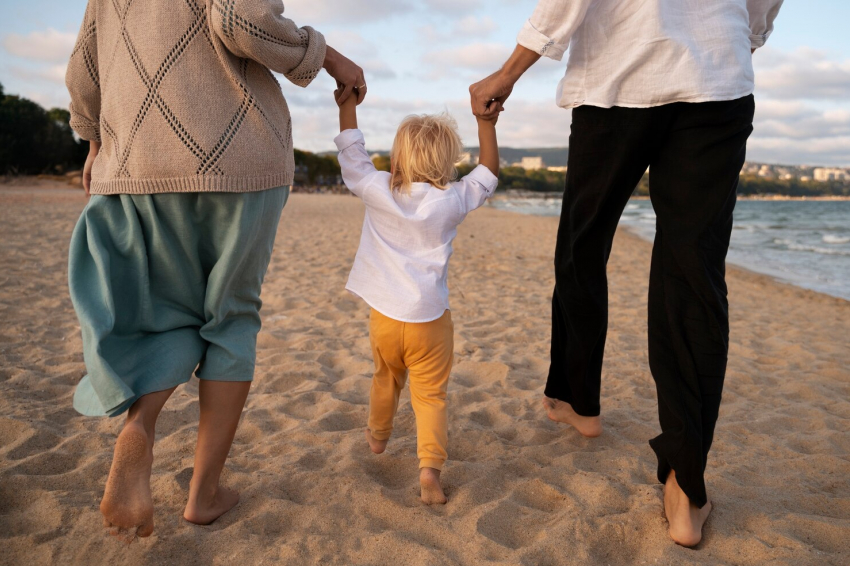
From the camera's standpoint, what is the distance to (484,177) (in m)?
2.13

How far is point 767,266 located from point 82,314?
12.2 m

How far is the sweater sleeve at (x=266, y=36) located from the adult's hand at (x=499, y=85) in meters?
0.60

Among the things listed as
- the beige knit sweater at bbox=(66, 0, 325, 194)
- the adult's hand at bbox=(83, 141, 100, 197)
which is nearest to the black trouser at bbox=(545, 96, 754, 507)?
the beige knit sweater at bbox=(66, 0, 325, 194)

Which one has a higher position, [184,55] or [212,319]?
[184,55]

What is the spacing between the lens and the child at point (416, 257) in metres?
1.99

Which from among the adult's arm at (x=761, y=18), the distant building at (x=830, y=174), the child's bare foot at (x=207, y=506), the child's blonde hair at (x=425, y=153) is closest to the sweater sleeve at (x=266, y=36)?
the child's blonde hair at (x=425, y=153)

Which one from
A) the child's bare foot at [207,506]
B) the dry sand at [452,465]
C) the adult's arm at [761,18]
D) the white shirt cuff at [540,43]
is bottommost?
the dry sand at [452,465]

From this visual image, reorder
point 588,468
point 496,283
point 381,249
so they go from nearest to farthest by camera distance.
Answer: point 381,249
point 588,468
point 496,283

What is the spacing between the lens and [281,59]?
1596mm

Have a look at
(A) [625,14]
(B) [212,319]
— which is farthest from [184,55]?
(A) [625,14]

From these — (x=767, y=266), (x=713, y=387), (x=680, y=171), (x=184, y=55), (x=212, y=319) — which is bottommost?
(x=767, y=266)

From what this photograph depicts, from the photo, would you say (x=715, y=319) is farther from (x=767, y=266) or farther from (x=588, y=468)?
(x=767, y=266)

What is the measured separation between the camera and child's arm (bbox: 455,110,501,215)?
6.82 feet

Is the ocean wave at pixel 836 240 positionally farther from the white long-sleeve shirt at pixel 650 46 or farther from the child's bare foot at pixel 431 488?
the child's bare foot at pixel 431 488
